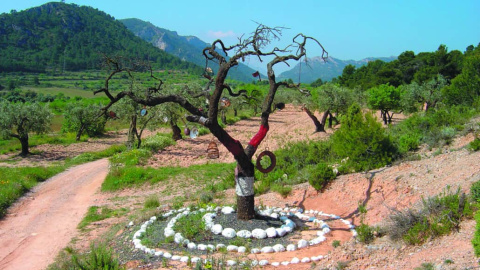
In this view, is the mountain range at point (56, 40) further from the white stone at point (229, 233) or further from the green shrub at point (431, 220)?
the green shrub at point (431, 220)

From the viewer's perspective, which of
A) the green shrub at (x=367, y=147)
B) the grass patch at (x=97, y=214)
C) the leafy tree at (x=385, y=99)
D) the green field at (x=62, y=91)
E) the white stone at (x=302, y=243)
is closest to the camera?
the white stone at (x=302, y=243)

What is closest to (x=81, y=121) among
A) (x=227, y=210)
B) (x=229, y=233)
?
(x=227, y=210)

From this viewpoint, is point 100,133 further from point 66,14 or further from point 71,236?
point 66,14

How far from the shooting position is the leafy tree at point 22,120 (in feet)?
69.2

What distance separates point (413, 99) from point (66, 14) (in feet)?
475

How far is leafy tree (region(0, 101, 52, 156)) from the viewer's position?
21.1 metres

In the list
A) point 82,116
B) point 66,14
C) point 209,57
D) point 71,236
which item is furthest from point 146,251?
point 66,14

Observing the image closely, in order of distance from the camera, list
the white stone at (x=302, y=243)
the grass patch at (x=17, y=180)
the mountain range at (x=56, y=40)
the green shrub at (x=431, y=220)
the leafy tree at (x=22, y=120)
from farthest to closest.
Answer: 1. the mountain range at (x=56, y=40)
2. the leafy tree at (x=22, y=120)
3. the grass patch at (x=17, y=180)
4. the white stone at (x=302, y=243)
5. the green shrub at (x=431, y=220)

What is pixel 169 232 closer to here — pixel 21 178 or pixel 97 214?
pixel 97 214

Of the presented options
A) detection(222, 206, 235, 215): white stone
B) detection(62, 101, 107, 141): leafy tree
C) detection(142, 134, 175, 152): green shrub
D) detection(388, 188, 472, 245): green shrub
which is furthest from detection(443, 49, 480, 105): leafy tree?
detection(62, 101, 107, 141): leafy tree

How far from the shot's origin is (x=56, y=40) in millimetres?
124438

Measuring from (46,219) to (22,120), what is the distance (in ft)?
43.0

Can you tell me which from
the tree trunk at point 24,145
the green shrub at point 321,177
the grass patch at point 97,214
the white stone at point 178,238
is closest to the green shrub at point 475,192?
the green shrub at point 321,177

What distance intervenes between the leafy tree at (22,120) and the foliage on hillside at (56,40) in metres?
80.1
